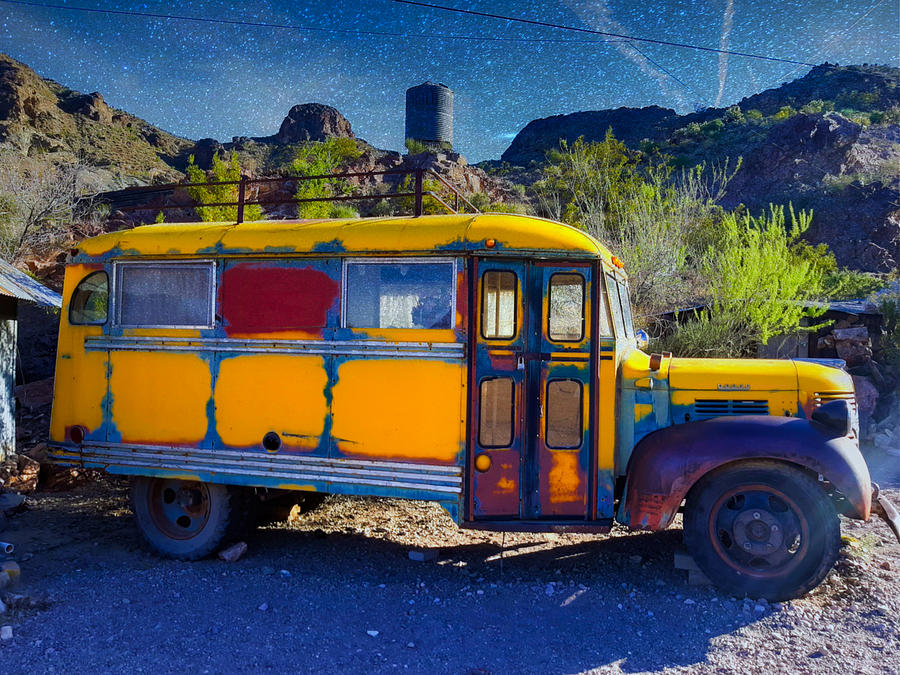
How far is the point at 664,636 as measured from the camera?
4.04 m

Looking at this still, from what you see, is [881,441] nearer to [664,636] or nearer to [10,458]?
[664,636]

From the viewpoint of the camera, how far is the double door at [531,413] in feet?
15.4

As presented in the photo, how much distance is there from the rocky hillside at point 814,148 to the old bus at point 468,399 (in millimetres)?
27781

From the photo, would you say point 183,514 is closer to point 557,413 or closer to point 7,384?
point 557,413

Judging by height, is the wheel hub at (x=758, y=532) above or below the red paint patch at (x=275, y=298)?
below

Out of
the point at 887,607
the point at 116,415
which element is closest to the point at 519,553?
the point at 887,607

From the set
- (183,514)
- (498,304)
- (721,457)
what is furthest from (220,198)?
(721,457)

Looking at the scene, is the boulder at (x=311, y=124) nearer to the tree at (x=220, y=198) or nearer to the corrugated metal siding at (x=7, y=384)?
the tree at (x=220, y=198)

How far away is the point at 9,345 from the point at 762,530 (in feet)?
28.1

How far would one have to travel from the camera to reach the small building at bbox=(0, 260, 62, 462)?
25.5ft

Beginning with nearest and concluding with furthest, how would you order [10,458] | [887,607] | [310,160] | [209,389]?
[887,607], [209,389], [10,458], [310,160]

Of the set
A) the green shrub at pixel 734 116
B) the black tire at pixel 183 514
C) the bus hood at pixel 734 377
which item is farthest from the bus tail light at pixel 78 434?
the green shrub at pixel 734 116

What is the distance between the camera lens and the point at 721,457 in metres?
4.34

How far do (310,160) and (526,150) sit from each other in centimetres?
2951
